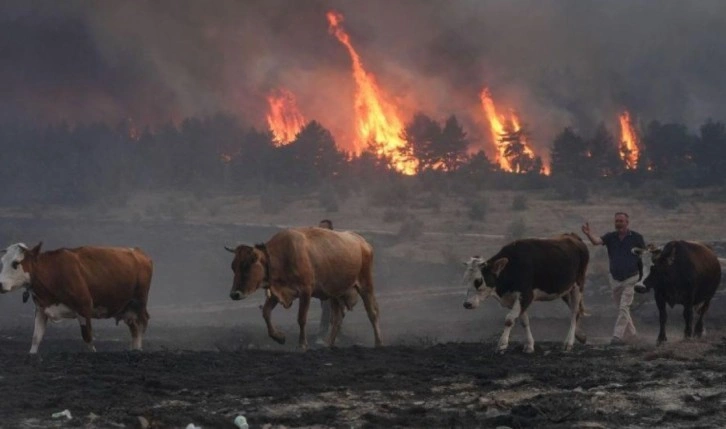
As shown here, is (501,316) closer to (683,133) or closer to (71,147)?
(683,133)

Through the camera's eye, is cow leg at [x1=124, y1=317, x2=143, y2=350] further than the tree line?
No

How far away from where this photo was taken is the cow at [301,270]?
58.9ft

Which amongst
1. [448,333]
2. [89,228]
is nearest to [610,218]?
[448,333]

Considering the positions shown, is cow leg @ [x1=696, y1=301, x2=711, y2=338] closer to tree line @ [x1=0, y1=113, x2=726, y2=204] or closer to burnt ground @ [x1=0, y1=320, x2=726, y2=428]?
burnt ground @ [x1=0, y1=320, x2=726, y2=428]

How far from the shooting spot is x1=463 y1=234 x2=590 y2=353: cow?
1681 centimetres

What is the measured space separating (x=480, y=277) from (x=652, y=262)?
3957 mm

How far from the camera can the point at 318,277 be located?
18.9 m

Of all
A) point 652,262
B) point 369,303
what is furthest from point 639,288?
point 369,303

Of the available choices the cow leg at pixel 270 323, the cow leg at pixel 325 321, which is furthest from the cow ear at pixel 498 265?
the cow leg at pixel 325 321

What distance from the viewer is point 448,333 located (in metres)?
27.0

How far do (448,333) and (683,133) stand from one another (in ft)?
176

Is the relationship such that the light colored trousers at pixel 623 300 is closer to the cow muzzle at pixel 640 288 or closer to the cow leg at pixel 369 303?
the cow muzzle at pixel 640 288

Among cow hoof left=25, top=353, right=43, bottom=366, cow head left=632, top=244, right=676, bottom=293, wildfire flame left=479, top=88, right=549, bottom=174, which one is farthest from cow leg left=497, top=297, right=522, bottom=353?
wildfire flame left=479, top=88, right=549, bottom=174

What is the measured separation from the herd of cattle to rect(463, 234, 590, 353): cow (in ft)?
0.06
